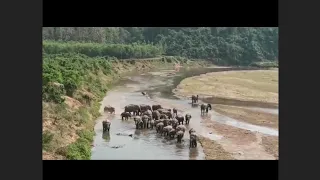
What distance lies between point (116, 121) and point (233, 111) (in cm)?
442

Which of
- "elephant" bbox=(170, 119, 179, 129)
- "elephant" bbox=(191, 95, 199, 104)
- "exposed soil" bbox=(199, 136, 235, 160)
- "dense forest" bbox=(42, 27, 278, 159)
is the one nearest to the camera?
"exposed soil" bbox=(199, 136, 235, 160)

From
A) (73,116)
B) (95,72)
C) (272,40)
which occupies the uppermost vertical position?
(272,40)

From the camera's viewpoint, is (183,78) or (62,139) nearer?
(62,139)

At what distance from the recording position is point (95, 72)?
71.2 ft

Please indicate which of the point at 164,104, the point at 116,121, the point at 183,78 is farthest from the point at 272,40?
the point at 116,121

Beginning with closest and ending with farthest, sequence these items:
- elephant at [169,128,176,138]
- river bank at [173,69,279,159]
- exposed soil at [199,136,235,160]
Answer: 1. exposed soil at [199,136,235,160]
2. river bank at [173,69,279,159]
3. elephant at [169,128,176,138]

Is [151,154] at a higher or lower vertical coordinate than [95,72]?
lower

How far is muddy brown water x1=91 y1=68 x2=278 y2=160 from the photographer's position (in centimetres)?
1164

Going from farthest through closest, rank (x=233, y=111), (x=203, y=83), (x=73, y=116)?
(x=203, y=83) → (x=233, y=111) → (x=73, y=116)

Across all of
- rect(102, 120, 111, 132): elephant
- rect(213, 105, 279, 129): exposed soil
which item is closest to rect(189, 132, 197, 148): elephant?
rect(102, 120, 111, 132): elephant

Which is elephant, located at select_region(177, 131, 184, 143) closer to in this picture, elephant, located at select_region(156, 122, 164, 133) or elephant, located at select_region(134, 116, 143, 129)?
elephant, located at select_region(156, 122, 164, 133)

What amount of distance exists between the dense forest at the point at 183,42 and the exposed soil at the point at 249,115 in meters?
12.2

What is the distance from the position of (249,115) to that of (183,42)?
15436 mm

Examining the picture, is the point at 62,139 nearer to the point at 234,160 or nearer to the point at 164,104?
the point at 234,160
